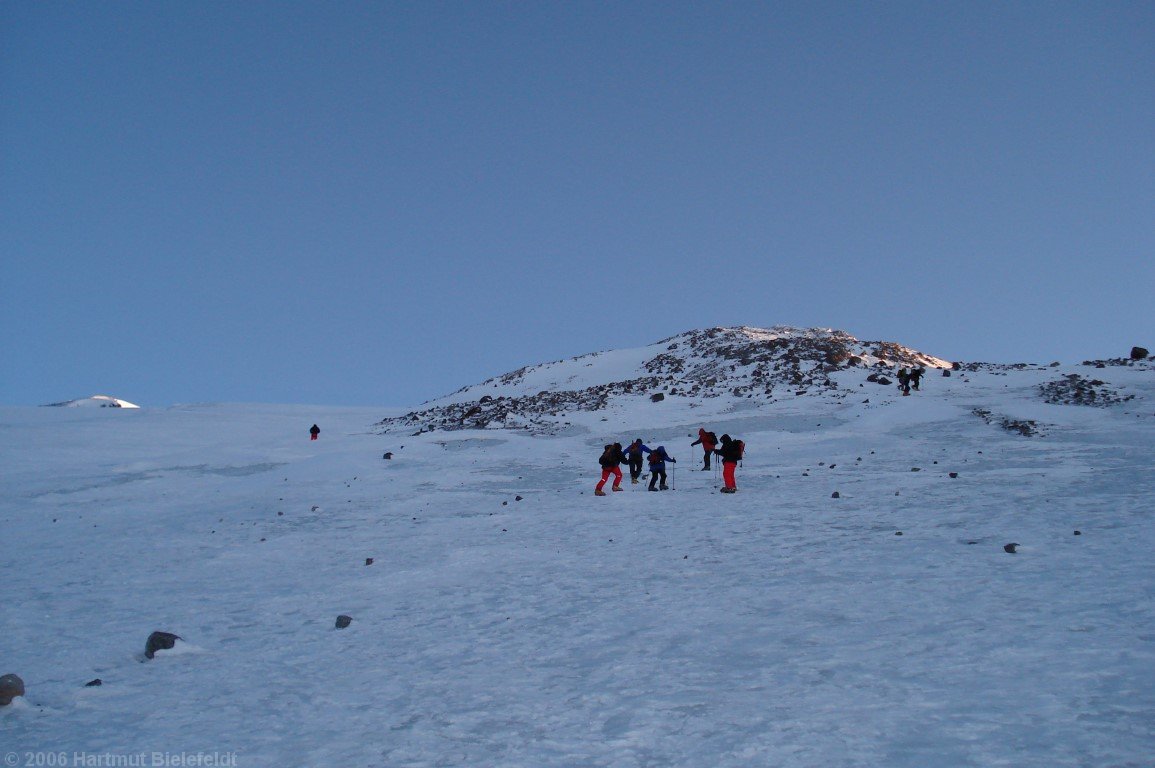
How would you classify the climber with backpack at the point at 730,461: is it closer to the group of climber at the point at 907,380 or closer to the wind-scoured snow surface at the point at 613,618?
the wind-scoured snow surface at the point at 613,618

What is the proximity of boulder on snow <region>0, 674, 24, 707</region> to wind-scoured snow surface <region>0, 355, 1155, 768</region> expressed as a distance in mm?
157

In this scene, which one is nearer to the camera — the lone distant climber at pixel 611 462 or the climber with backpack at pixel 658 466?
the lone distant climber at pixel 611 462

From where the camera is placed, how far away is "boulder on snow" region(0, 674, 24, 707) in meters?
7.93

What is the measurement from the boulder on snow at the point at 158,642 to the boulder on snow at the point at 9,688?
5.02 ft

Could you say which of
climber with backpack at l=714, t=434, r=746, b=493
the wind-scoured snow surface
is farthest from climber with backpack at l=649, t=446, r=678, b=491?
climber with backpack at l=714, t=434, r=746, b=493

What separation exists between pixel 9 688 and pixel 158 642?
1.81 meters

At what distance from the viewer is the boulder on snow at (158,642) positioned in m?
9.58

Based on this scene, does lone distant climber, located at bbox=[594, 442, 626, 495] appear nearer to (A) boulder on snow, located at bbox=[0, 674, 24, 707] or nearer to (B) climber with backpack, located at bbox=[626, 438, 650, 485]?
(B) climber with backpack, located at bbox=[626, 438, 650, 485]

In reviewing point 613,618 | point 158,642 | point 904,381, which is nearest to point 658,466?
point 613,618

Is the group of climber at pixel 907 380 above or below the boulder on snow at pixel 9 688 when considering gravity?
above

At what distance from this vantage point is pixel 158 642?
381 inches

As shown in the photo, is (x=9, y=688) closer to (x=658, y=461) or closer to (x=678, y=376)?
(x=658, y=461)

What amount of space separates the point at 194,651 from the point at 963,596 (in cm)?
1032

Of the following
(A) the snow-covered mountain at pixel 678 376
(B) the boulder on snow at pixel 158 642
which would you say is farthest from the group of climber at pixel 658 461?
(A) the snow-covered mountain at pixel 678 376
